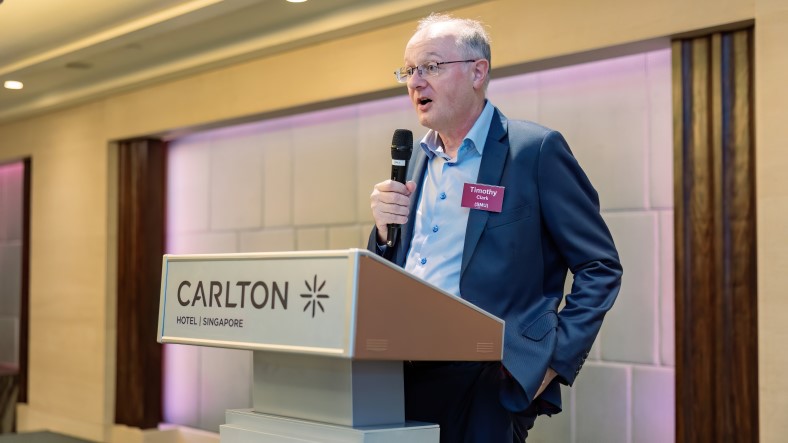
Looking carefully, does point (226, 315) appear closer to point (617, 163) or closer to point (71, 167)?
point (617, 163)

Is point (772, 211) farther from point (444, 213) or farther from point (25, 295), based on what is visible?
point (25, 295)

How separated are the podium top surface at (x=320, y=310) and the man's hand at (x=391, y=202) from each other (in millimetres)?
379

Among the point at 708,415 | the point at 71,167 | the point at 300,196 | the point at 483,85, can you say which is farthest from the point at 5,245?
the point at 483,85

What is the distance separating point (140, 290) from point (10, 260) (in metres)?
2.58

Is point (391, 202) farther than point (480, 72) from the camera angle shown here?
No

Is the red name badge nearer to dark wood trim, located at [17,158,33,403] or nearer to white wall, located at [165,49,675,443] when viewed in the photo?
white wall, located at [165,49,675,443]

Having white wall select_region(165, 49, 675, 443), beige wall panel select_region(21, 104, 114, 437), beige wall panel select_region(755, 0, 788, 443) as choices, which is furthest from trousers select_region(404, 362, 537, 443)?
beige wall panel select_region(21, 104, 114, 437)

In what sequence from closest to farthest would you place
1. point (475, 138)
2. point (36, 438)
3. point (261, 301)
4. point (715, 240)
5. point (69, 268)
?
point (261, 301) < point (475, 138) < point (715, 240) < point (36, 438) < point (69, 268)

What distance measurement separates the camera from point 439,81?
95.7 inches

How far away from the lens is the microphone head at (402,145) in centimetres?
235

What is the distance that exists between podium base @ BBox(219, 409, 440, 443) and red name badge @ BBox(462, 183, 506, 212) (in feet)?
1.87

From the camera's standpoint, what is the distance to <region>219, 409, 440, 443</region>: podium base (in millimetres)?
1908

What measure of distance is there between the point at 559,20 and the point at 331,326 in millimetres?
3155

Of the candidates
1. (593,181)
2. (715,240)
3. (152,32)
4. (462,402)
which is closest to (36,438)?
(152,32)
